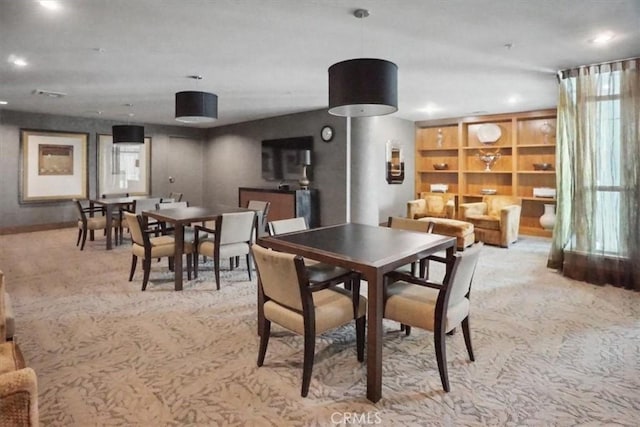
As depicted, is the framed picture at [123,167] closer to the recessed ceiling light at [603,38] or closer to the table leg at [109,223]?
the table leg at [109,223]

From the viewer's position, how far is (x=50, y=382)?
92.3 inches

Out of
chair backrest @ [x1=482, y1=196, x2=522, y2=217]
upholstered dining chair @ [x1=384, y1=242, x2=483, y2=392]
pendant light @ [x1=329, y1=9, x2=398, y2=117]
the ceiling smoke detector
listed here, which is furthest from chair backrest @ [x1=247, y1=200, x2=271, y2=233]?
chair backrest @ [x1=482, y1=196, x2=522, y2=217]

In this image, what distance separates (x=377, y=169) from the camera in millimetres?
8352

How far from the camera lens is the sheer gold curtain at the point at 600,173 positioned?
4211mm

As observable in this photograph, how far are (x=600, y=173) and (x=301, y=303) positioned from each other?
4062 mm

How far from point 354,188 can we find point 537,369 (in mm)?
5084

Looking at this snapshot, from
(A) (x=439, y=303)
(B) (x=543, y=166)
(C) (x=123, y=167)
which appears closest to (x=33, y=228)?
(C) (x=123, y=167)

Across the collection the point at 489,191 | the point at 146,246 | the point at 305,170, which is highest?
the point at 305,170

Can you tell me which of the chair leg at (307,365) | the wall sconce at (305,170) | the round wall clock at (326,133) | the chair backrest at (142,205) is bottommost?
the chair leg at (307,365)

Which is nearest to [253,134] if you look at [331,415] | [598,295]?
[598,295]

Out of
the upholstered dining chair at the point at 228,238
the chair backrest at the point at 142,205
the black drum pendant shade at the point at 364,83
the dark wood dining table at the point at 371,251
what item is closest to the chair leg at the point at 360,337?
the dark wood dining table at the point at 371,251

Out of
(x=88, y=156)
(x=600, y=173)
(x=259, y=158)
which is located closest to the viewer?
(x=600, y=173)

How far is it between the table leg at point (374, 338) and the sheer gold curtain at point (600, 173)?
3.57 metres

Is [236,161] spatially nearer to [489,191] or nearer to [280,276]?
[489,191]
